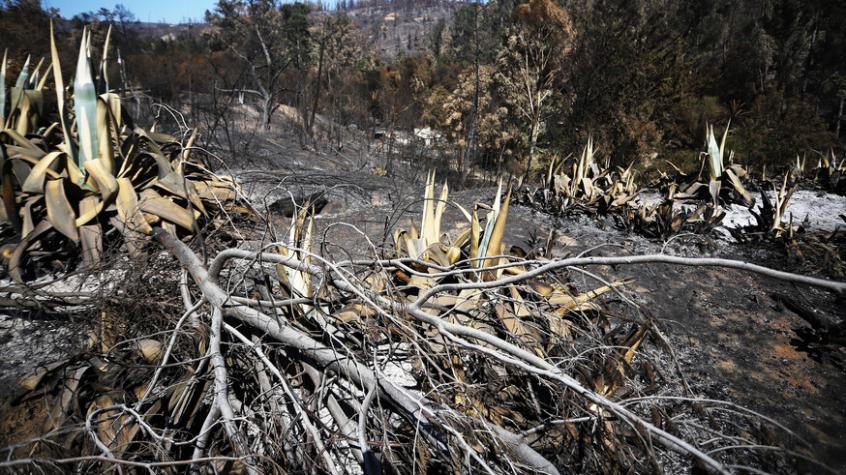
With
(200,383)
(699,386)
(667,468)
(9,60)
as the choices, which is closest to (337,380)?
(200,383)

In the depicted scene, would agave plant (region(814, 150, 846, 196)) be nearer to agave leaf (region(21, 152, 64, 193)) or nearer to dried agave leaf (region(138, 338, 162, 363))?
dried agave leaf (region(138, 338, 162, 363))

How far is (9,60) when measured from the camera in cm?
875

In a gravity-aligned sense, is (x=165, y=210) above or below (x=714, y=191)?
below

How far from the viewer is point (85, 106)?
2.62m

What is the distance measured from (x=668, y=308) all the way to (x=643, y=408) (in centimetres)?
112

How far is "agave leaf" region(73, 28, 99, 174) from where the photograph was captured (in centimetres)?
261

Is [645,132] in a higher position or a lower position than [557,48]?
lower

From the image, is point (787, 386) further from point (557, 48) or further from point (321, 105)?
point (321, 105)

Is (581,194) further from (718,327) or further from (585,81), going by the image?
(585,81)

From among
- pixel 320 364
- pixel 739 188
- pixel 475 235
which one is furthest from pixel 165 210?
pixel 739 188

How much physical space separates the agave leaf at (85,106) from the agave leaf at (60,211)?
1.15ft

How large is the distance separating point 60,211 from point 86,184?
1.24 ft

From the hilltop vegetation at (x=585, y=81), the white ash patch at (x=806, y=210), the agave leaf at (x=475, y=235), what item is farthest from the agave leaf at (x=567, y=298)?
the hilltop vegetation at (x=585, y=81)

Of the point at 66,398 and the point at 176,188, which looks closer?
the point at 66,398
